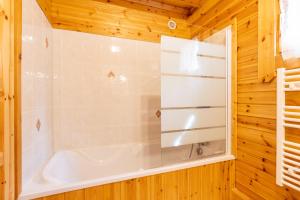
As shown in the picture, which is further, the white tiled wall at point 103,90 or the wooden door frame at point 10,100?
the white tiled wall at point 103,90

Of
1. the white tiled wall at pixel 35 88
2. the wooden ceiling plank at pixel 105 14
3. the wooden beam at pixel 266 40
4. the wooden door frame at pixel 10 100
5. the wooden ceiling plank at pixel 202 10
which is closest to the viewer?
the wooden door frame at pixel 10 100

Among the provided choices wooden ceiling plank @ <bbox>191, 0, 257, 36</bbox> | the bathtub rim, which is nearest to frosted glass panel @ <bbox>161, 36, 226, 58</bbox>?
wooden ceiling plank @ <bbox>191, 0, 257, 36</bbox>

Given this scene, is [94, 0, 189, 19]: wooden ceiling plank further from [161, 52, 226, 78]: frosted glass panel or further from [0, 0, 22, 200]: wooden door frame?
[0, 0, 22, 200]: wooden door frame

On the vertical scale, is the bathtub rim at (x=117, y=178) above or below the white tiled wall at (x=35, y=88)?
below

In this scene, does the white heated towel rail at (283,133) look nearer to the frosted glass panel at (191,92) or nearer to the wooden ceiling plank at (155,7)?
the frosted glass panel at (191,92)

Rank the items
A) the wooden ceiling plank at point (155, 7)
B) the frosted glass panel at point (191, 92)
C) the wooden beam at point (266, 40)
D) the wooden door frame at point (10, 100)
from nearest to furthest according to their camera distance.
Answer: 1. the wooden door frame at point (10, 100)
2. the wooden beam at point (266, 40)
3. the frosted glass panel at point (191, 92)
4. the wooden ceiling plank at point (155, 7)

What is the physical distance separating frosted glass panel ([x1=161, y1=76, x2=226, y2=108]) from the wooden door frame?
1.00 meters

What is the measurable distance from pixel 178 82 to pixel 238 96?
0.60 meters

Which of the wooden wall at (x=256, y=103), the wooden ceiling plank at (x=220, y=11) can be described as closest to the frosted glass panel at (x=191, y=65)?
the wooden wall at (x=256, y=103)

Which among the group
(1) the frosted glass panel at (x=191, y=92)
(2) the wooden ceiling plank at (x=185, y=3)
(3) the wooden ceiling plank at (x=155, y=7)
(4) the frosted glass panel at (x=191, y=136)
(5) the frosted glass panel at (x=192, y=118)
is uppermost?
(2) the wooden ceiling plank at (x=185, y=3)

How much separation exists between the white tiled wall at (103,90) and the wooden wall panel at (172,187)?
2.74 feet

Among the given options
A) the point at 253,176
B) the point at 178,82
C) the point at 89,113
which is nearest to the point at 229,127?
the point at 253,176

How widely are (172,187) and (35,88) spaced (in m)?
1.29

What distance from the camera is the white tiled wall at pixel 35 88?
1.12 m
